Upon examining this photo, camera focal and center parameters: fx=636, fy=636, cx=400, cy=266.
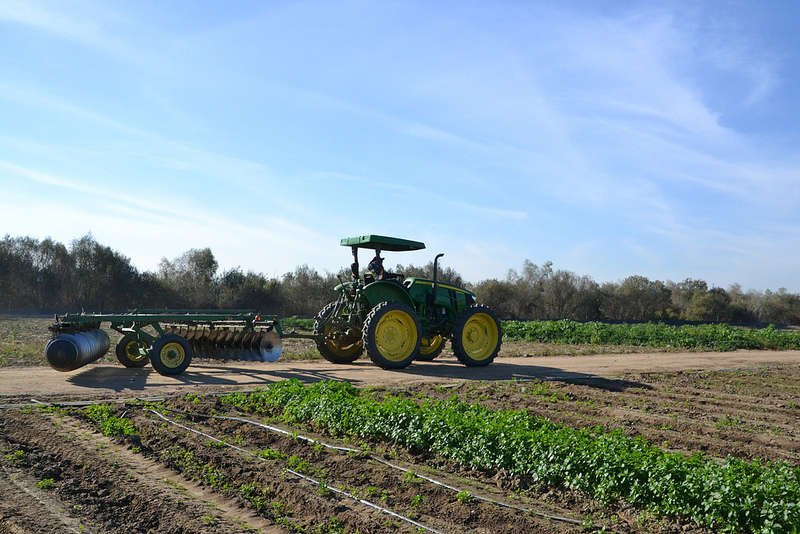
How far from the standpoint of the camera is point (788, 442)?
25.0 ft

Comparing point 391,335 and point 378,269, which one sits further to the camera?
point 378,269

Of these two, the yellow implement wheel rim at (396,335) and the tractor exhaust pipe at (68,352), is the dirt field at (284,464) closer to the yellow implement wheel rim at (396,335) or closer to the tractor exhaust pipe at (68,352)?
the tractor exhaust pipe at (68,352)

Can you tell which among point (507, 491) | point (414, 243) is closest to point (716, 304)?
point (414, 243)

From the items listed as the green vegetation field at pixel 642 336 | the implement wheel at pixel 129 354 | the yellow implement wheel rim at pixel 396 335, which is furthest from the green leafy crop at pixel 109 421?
the green vegetation field at pixel 642 336

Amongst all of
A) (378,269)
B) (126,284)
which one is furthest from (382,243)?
(126,284)

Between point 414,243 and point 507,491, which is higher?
point 414,243

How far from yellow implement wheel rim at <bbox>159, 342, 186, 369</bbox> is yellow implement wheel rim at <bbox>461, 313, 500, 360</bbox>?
6.18 m

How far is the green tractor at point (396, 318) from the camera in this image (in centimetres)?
1338

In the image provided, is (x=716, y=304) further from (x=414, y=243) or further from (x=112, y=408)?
(x=112, y=408)

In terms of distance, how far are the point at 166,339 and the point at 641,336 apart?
20911 millimetres

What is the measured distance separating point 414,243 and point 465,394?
4.76 m

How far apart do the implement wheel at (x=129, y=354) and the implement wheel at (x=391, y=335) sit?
471cm

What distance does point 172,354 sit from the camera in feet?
39.3

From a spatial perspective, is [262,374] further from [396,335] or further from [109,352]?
[109,352]
